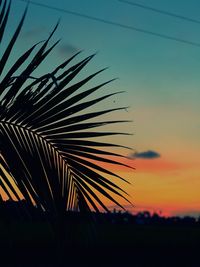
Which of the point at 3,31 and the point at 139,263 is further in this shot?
the point at 139,263

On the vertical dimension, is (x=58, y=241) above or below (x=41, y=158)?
below

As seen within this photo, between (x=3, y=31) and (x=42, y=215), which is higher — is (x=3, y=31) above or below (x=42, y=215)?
above

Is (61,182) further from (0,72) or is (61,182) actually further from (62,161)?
(0,72)

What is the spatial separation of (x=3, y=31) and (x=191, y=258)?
33855mm

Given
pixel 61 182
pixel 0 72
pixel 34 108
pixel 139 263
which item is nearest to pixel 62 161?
pixel 61 182

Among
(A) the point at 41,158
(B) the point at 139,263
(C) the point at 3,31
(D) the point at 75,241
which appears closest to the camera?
(C) the point at 3,31

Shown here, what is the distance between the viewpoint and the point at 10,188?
263 cm

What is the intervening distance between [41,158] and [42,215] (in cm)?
25

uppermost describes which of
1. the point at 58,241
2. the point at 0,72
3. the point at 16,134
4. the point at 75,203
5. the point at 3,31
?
the point at 3,31

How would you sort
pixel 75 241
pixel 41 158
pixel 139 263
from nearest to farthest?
pixel 41 158
pixel 75 241
pixel 139 263

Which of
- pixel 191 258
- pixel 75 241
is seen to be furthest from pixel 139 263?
pixel 75 241

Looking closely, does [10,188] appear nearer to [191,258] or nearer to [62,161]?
[62,161]

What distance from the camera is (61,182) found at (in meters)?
2.85

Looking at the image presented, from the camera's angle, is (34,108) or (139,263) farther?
(139,263)
